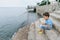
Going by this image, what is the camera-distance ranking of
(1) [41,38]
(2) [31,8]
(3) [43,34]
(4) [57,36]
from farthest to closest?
1. (2) [31,8]
2. (3) [43,34]
3. (1) [41,38]
4. (4) [57,36]

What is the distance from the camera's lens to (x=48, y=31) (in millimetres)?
7270

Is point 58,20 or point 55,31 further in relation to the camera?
point 58,20

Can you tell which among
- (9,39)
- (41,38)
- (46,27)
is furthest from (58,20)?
(9,39)

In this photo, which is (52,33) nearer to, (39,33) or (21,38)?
(39,33)

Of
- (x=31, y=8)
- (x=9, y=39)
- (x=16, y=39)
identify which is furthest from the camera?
(x=31, y=8)

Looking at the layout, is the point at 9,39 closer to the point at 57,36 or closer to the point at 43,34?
the point at 43,34

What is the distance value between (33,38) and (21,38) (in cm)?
107

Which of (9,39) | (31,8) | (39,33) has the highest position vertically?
(39,33)

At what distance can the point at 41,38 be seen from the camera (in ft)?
22.6

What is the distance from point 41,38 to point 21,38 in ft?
4.40

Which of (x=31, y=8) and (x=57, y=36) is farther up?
(x=57, y=36)

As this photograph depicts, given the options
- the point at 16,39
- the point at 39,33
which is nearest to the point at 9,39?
the point at 16,39

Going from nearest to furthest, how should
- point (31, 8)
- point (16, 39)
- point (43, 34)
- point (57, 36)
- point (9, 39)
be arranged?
point (57, 36) < point (43, 34) < point (16, 39) < point (9, 39) < point (31, 8)

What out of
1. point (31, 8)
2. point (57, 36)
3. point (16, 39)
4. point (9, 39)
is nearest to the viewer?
point (57, 36)
